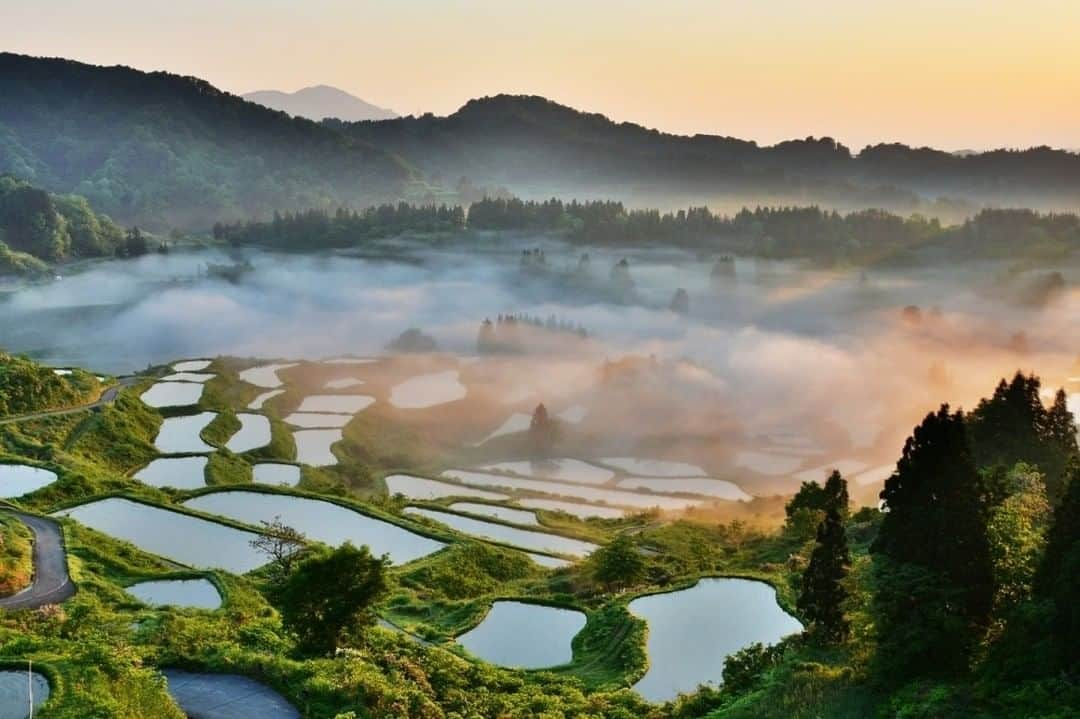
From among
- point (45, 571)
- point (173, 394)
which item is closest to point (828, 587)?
point (45, 571)

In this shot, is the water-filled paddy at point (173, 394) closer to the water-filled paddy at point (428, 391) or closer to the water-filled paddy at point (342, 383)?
the water-filled paddy at point (342, 383)

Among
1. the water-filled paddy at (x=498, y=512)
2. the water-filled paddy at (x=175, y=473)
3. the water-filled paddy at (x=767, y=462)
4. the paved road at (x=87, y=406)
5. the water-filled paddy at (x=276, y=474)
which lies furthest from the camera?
the water-filled paddy at (x=767, y=462)

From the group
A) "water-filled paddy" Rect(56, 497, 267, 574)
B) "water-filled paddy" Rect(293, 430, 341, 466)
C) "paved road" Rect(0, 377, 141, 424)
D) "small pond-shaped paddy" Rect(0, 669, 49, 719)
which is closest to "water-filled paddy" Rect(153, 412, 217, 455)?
"paved road" Rect(0, 377, 141, 424)

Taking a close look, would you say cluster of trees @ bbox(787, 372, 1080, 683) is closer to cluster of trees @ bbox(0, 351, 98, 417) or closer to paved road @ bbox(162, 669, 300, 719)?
paved road @ bbox(162, 669, 300, 719)

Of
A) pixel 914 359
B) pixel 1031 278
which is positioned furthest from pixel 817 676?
pixel 1031 278

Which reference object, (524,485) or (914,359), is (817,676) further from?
(914,359)

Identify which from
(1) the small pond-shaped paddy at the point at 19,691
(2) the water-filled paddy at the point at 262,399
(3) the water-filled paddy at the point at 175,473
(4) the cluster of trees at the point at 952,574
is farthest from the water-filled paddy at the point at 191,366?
(4) the cluster of trees at the point at 952,574
